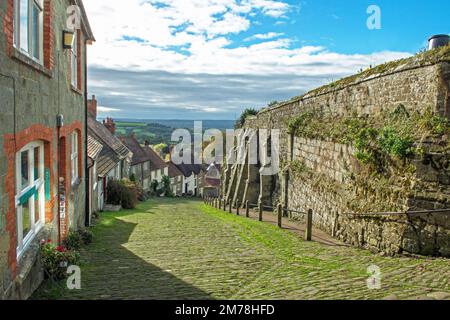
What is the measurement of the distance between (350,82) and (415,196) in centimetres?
515

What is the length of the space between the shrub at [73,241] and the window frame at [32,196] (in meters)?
2.11

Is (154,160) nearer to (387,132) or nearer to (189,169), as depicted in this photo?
(189,169)

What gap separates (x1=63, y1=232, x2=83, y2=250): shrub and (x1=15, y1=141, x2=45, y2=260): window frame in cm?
211

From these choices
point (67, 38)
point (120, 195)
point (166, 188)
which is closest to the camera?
point (67, 38)

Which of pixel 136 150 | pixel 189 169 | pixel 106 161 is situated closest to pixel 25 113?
pixel 106 161

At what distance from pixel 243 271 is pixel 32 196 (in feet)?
12.5

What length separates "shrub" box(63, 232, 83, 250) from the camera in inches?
364

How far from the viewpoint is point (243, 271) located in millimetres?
7375

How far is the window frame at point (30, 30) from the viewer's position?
18.0ft

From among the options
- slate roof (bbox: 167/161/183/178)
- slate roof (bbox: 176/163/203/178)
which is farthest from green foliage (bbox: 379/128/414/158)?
slate roof (bbox: 176/163/203/178)

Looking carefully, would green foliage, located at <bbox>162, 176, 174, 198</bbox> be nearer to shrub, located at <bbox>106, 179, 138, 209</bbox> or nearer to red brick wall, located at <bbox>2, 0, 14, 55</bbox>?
shrub, located at <bbox>106, 179, 138, 209</bbox>

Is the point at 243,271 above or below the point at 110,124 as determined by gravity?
below

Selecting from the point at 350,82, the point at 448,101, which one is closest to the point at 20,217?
the point at 448,101
